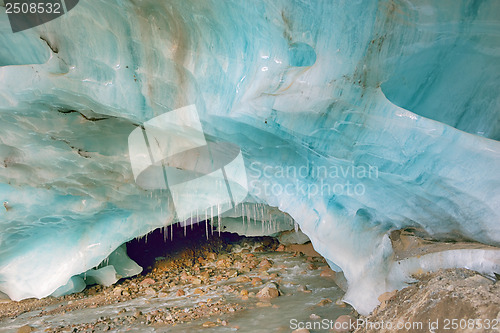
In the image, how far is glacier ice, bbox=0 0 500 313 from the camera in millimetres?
2299

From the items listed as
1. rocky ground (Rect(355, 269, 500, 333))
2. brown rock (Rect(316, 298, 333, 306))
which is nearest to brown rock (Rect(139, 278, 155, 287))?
brown rock (Rect(316, 298, 333, 306))

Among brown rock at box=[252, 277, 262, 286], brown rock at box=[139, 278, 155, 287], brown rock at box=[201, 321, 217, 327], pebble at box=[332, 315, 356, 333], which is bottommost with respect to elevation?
brown rock at box=[139, 278, 155, 287]

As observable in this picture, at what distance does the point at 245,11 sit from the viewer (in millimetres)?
2590

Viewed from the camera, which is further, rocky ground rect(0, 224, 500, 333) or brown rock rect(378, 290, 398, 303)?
brown rock rect(378, 290, 398, 303)

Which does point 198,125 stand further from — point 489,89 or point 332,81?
point 489,89

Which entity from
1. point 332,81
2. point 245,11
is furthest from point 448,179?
point 245,11

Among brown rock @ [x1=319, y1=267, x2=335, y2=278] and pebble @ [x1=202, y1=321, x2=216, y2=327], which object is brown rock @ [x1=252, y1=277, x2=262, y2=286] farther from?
pebble @ [x1=202, y1=321, x2=216, y2=327]

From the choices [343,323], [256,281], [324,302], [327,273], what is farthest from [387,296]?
[256,281]

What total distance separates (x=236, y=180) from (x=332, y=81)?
1.79 metres
